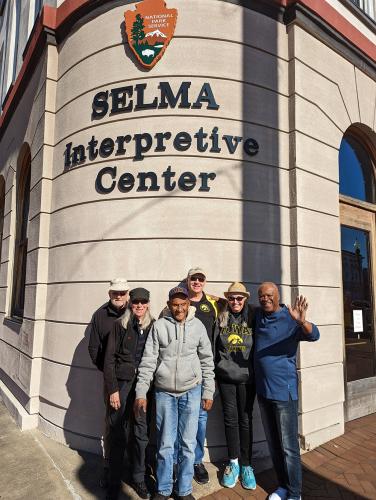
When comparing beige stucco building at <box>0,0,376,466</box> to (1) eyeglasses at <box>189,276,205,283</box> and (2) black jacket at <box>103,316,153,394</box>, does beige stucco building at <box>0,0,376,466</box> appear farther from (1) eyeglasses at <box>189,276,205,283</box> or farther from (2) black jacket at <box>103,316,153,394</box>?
(2) black jacket at <box>103,316,153,394</box>

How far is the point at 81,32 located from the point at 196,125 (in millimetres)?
2178

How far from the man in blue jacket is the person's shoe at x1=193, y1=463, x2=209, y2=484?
644 mm

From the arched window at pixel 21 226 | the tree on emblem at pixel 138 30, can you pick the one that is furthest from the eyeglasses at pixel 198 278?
the arched window at pixel 21 226

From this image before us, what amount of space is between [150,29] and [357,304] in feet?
15.9

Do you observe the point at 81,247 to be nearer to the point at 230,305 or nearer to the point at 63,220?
the point at 63,220

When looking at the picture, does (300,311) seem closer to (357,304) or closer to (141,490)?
(141,490)

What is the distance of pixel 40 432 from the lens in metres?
4.57

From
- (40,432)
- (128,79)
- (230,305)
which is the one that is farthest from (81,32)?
(40,432)

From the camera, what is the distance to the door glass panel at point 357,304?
5352mm

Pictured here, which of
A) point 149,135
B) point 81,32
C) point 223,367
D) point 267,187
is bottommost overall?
point 223,367

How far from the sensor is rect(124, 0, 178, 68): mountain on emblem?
4.33 metres

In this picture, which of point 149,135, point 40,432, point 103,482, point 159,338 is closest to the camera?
point 159,338

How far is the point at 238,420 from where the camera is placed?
136 inches

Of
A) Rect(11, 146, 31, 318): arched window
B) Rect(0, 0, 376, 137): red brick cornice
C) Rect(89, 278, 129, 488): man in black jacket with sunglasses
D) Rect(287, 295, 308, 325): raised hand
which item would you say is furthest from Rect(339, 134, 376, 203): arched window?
Rect(11, 146, 31, 318): arched window
